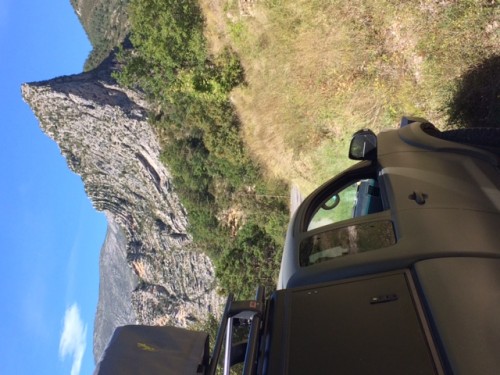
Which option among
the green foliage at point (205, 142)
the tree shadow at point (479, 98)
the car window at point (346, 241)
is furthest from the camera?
the green foliage at point (205, 142)

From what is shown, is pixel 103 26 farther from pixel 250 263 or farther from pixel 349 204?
pixel 349 204

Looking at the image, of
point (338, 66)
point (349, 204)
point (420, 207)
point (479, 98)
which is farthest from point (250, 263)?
point (420, 207)

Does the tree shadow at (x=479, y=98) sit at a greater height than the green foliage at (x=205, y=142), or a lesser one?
lesser

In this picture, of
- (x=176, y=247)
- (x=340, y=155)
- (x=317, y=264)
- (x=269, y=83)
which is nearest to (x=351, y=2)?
(x=340, y=155)

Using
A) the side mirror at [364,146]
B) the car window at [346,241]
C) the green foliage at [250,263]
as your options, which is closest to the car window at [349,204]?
the side mirror at [364,146]

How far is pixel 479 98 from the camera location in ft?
20.4

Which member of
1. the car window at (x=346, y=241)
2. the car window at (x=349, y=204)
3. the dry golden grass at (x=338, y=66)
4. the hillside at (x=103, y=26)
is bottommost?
the car window at (x=346, y=241)

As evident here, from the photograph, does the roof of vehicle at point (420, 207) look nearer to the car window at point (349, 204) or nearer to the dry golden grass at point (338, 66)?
the car window at point (349, 204)

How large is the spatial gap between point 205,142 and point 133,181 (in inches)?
462

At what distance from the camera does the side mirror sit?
448cm

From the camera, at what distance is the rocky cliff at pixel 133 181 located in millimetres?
24453

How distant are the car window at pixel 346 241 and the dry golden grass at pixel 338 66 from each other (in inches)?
150

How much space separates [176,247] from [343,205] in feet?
74.9

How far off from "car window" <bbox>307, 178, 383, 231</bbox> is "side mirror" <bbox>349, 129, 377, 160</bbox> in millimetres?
263
